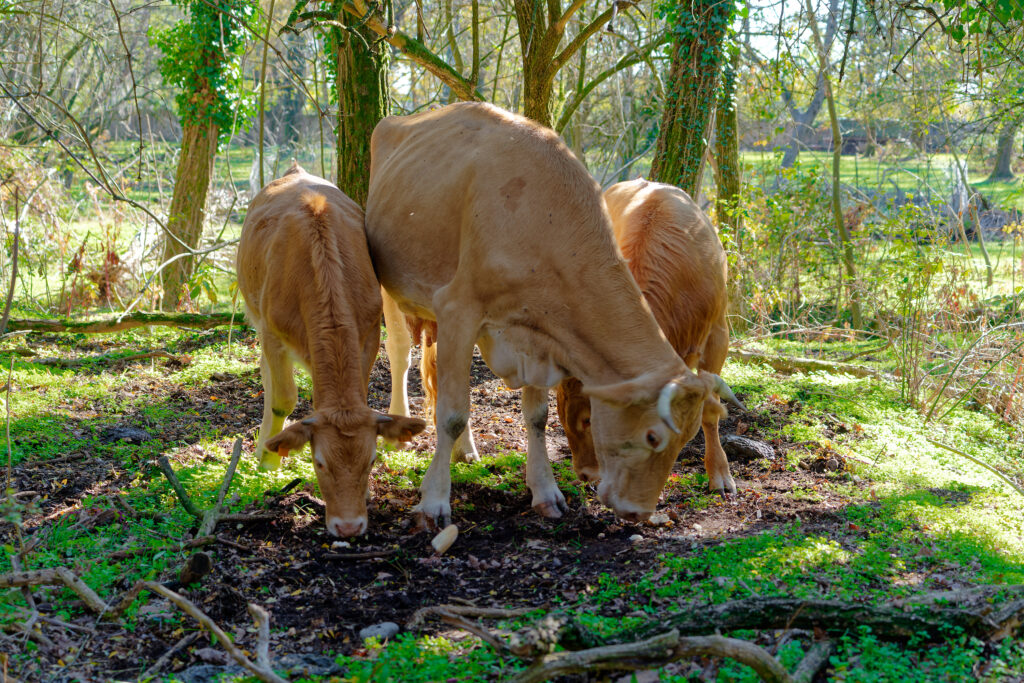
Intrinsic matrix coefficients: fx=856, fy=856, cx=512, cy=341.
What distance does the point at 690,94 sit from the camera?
8.30 m

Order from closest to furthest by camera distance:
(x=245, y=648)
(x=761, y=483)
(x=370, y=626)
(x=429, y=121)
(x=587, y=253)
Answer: (x=245, y=648)
(x=370, y=626)
(x=587, y=253)
(x=761, y=483)
(x=429, y=121)

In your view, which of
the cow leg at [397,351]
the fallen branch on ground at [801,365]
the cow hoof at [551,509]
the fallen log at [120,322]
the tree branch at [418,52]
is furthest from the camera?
the fallen branch on ground at [801,365]

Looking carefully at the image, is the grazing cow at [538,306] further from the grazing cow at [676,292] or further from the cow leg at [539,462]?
the grazing cow at [676,292]

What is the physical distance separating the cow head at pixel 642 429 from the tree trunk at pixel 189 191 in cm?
910

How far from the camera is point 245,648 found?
358 cm

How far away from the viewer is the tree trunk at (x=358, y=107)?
27.3 ft

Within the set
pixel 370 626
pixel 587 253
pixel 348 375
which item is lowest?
pixel 370 626

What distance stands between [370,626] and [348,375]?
157 centimetres

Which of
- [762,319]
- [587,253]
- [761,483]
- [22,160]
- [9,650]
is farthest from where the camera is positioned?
[22,160]

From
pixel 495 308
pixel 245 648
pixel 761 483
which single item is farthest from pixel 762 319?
pixel 245 648

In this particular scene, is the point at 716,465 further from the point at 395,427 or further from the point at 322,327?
the point at 322,327

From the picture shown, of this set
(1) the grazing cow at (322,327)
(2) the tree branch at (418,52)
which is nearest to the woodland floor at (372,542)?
(1) the grazing cow at (322,327)

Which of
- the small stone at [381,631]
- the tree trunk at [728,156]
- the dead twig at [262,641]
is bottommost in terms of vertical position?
the small stone at [381,631]

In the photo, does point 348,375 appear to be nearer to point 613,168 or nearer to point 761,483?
point 761,483
